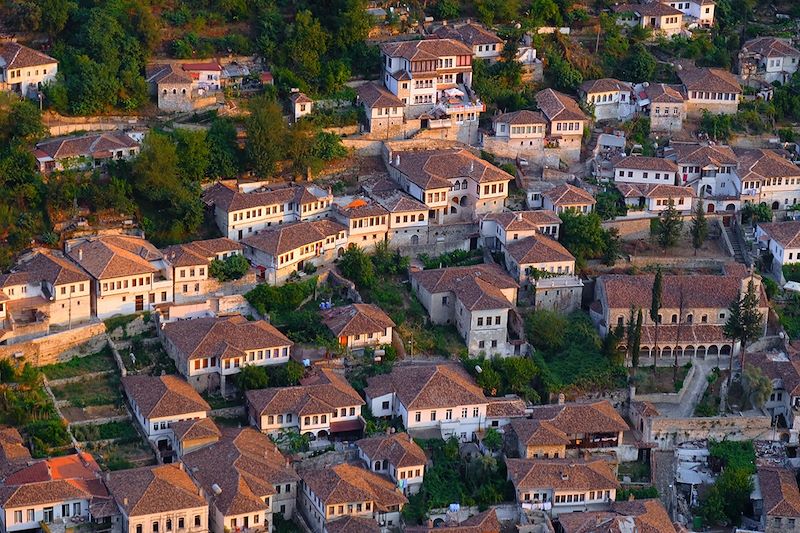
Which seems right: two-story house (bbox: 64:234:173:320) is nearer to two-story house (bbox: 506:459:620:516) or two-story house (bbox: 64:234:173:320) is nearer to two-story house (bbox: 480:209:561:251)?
two-story house (bbox: 480:209:561:251)

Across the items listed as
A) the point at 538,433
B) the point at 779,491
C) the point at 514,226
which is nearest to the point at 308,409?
the point at 538,433

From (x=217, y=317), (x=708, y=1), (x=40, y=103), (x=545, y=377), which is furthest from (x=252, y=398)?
(x=708, y=1)

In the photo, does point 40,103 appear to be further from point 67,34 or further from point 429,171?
point 429,171

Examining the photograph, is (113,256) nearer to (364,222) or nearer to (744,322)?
(364,222)

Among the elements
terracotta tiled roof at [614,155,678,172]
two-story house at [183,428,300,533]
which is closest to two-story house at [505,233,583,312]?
terracotta tiled roof at [614,155,678,172]

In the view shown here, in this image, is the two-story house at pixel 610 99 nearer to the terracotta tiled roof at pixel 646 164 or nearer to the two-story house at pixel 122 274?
the terracotta tiled roof at pixel 646 164

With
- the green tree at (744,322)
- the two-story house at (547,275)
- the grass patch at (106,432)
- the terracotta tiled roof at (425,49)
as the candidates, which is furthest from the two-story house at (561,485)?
the terracotta tiled roof at (425,49)
